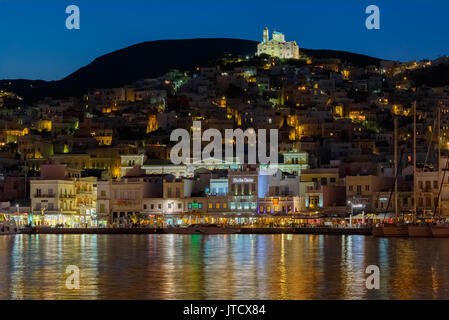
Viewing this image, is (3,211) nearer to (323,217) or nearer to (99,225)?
(99,225)

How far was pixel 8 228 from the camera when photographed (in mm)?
88500

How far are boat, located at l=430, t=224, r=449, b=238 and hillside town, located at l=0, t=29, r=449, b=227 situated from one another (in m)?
4.09

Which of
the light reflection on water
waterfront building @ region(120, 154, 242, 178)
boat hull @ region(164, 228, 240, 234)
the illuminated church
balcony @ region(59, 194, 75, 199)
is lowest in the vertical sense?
the light reflection on water

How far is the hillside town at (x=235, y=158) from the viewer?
88.0 m

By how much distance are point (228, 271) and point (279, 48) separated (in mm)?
148928

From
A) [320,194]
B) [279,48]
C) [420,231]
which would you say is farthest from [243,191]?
A: [279,48]

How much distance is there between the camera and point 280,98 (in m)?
148

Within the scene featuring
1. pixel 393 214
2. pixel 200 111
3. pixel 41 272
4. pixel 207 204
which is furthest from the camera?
pixel 200 111

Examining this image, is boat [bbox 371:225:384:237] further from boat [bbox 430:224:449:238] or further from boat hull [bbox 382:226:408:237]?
boat [bbox 430:224:449:238]

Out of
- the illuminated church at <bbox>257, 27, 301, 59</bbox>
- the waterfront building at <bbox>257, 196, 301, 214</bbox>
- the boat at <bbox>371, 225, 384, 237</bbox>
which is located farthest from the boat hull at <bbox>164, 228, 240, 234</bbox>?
the illuminated church at <bbox>257, 27, 301, 59</bbox>

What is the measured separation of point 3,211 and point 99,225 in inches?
393

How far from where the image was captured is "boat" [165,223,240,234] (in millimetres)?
83875

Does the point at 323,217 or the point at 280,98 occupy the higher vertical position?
the point at 280,98
